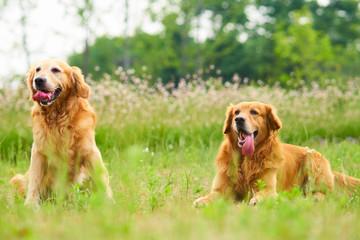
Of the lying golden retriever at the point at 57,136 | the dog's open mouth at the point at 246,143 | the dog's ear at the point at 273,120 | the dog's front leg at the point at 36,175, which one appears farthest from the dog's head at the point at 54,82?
the dog's ear at the point at 273,120

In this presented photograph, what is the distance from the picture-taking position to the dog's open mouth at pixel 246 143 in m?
3.71

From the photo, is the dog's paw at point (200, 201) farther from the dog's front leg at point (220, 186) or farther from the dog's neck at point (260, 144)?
the dog's neck at point (260, 144)

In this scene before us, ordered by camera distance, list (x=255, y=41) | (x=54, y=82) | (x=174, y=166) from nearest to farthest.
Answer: (x=54, y=82)
(x=174, y=166)
(x=255, y=41)

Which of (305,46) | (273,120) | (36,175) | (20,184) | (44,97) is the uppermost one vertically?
Result: (305,46)

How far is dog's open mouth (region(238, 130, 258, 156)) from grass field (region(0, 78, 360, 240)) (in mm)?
576

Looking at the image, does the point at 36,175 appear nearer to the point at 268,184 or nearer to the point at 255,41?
the point at 268,184

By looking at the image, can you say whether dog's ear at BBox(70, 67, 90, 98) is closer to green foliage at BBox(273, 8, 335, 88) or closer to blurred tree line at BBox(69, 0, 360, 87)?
blurred tree line at BBox(69, 0, 360, 87)

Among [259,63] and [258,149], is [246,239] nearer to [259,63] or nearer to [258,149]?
[258,149]

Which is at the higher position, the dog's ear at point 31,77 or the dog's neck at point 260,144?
the dog's ear at point 31,77

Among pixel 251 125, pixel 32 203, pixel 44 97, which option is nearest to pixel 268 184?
pixel 251 125

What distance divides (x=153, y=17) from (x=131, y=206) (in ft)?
67.3

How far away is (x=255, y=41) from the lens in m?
29.0

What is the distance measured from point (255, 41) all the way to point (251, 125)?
26.4 metres

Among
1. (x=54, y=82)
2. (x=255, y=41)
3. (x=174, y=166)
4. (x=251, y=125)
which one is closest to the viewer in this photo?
(x=54, y=82)
